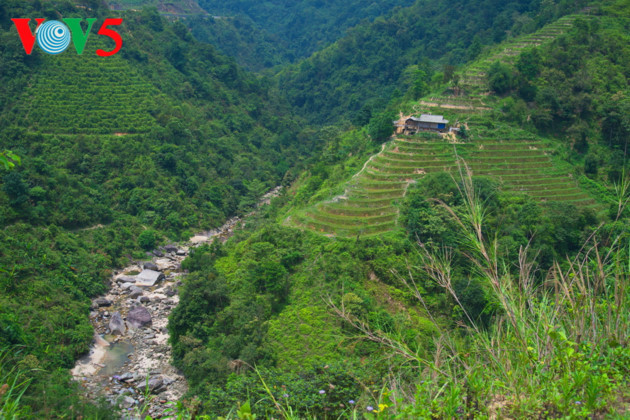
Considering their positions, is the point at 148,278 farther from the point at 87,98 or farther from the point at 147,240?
the point at 87,98

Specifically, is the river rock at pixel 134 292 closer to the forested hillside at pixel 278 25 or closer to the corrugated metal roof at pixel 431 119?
the corrugated metal roof at pixel 431 119

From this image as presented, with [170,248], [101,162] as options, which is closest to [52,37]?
[101,162]

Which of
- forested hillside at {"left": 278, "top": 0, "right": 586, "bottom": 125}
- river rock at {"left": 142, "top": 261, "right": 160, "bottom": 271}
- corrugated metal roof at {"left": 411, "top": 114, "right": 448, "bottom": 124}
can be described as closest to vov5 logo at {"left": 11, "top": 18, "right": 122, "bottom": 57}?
river rock at {"left": 142, "top": 261, "right": 160, "bottom": 271}

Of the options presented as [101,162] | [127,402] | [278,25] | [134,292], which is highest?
[278,25]

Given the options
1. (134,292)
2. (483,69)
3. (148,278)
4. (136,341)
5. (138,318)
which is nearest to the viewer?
(136,341)

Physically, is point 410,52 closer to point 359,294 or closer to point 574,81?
point 574,81

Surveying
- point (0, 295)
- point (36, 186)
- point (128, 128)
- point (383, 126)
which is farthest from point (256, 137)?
A: point (0, 295)

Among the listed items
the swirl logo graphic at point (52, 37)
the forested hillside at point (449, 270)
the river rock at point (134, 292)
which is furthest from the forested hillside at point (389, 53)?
the river rock at point (134, 292)
